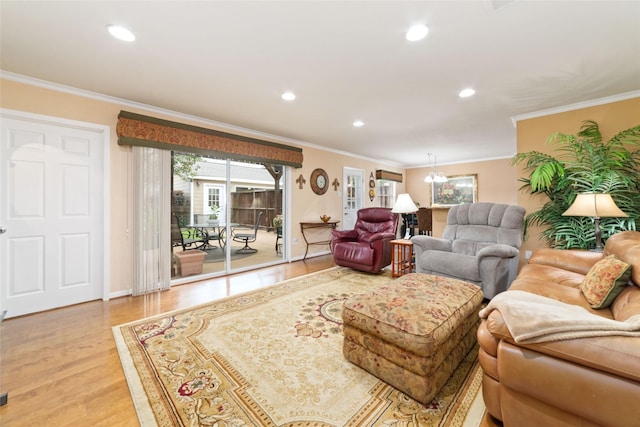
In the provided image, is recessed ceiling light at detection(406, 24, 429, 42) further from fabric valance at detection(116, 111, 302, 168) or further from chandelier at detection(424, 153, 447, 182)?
chandelier at detection(424, 153, 447, 182)

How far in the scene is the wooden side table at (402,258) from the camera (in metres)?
3.78

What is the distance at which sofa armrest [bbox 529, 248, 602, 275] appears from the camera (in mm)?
2250

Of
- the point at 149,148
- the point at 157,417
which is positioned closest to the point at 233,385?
the point at 157,417

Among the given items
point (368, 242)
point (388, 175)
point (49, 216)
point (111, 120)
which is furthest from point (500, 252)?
point (388, 175)

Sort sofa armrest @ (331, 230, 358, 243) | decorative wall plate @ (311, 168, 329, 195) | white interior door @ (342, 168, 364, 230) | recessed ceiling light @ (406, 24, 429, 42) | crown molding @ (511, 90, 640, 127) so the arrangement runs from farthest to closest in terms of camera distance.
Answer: white interior door @ (342, 168, 364, 230) < decorative wall plate @ (311, 168, 329, 195) < sofa armrest @ (331, 230, 358, 243) < crown molding @ (511, 90, 640, 127) < recessed ceiling light @ (406, 24, 429, 42)

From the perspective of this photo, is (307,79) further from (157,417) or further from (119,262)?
(119,262)

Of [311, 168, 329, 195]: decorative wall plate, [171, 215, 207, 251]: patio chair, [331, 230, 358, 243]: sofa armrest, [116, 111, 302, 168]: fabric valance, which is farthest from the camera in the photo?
[311, 168, 329, 195]: decorative wall plate

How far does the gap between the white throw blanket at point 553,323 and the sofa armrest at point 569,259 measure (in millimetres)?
1502

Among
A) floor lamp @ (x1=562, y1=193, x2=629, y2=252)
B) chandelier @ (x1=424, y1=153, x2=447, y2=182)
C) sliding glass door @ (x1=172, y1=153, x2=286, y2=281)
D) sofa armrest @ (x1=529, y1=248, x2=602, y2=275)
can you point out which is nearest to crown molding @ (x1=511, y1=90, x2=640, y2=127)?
floor lamp @ (x1=562, y1=193, x2=629, y2=252)

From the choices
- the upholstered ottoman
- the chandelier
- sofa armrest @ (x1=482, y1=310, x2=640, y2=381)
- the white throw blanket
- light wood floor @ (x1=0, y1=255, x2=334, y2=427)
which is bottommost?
light wood floor @ (x1=0, y1=255, x2=334, y2=427)

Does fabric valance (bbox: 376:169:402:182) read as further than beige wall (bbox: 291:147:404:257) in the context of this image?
Yes

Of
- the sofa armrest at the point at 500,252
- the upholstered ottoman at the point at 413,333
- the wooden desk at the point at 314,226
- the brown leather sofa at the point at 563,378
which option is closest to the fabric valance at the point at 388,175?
the wooden desk at the point at 314,226

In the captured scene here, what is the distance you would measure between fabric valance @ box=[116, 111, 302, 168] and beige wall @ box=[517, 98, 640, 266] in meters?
3.69

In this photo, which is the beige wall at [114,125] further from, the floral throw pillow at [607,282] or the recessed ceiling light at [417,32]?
the recessed ceiling light at [417,32]
